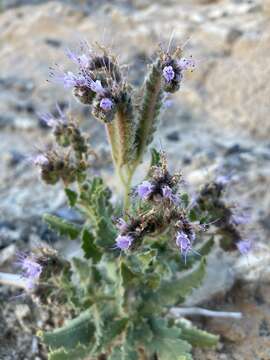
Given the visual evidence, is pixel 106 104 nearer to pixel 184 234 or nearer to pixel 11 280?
pixel 184 234

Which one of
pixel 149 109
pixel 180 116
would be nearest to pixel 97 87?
pixel 149 109

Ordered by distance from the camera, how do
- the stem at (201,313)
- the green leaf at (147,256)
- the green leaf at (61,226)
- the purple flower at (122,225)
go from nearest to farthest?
the purple flower at (122,225)
the green leaf at (147,256)
the green leaf at (61,226)
the stem at (201,313)

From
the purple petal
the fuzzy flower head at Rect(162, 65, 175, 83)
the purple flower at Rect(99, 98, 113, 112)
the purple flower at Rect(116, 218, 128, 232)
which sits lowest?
the purple flower at Rect(116, 218, 128, 232)

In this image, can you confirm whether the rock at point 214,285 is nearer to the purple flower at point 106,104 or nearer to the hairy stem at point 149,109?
the hairy stem at point 149,109

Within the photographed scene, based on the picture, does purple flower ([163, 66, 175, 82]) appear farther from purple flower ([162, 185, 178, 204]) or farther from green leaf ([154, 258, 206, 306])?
green leaf ([154, 258, 206, 306])

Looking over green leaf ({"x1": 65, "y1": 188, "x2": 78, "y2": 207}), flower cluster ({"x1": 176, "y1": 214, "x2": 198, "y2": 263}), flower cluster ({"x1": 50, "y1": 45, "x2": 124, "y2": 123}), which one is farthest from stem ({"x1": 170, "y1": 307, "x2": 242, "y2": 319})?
flower cluster ({"x1": 50, "y1": 45, "x2": 124, "y2": 123})

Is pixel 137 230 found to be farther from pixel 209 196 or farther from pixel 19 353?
pixel 19 353

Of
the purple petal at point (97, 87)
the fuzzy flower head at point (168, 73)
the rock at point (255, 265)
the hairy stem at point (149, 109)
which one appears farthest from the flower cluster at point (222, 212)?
the purple petal at point (97, 87)
